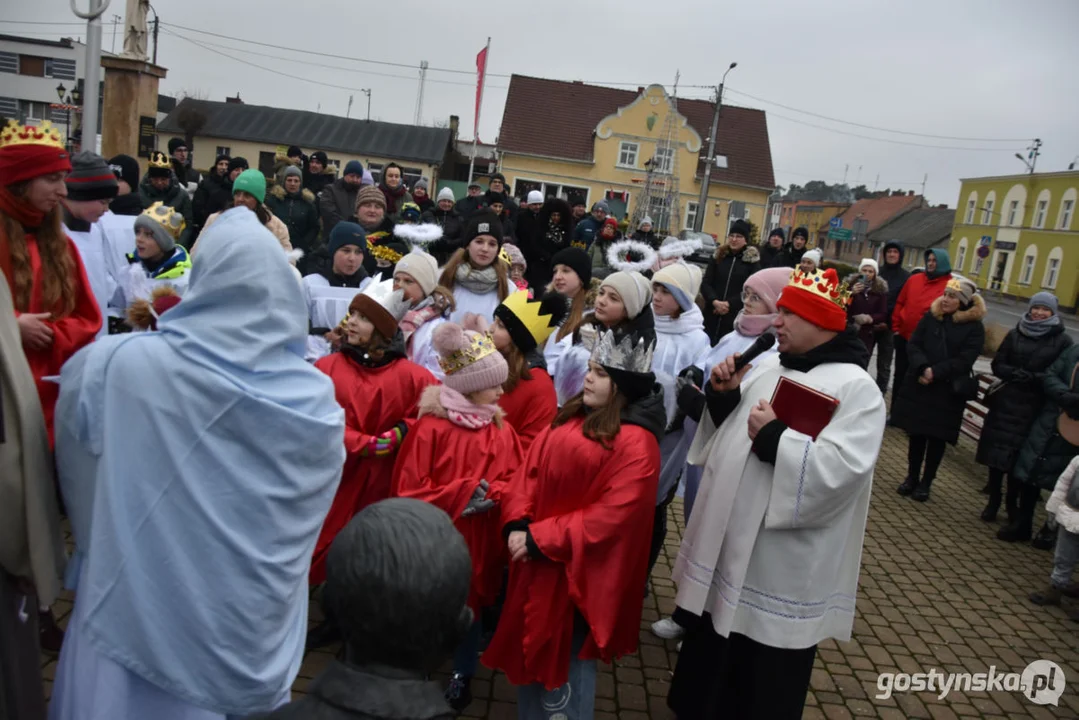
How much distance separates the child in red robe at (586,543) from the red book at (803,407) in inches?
→ 20.4

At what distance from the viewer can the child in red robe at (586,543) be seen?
3.03 meters

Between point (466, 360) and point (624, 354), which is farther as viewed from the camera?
point (466, 360)

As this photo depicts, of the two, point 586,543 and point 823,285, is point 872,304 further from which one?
point 586,543

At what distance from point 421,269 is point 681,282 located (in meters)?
1.67

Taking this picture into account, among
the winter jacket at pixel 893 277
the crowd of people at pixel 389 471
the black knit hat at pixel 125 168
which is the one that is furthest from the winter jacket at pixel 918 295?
the black knit hat at pixel 125 168

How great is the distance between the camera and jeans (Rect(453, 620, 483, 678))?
3502mm

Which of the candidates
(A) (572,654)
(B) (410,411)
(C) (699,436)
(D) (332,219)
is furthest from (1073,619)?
(D) (332,219)

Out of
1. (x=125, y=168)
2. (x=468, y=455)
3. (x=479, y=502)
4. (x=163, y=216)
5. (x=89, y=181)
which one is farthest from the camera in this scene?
(x=125, y=168)

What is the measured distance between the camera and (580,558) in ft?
9.94

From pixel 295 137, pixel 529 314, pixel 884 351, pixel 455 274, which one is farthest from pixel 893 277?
pixel 295 137

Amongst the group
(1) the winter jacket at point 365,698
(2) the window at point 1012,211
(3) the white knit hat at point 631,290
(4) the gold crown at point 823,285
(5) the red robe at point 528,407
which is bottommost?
(5) the red robe at point 528,407

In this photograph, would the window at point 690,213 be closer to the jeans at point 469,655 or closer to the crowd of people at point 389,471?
the crowd of people at point 389,471

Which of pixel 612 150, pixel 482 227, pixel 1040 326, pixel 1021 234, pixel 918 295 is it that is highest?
pixel 612 150

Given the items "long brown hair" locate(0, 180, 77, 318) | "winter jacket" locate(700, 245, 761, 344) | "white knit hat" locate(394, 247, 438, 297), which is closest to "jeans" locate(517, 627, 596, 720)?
"white knit hat" locate(394, 247, 438, 297)
